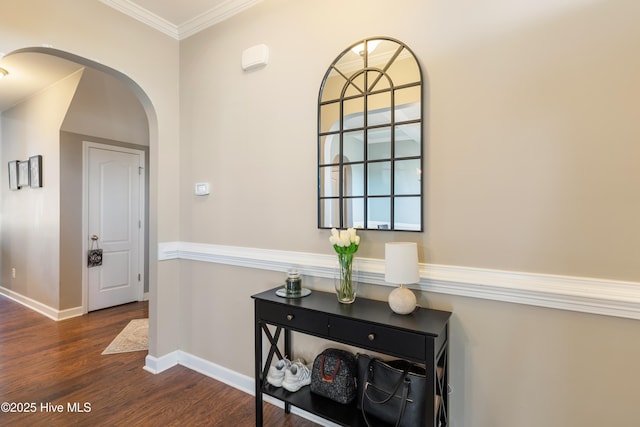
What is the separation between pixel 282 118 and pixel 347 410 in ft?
5.74

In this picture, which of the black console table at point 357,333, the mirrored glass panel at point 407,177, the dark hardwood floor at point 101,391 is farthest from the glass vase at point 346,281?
the dark hardwood floor at point 101,391

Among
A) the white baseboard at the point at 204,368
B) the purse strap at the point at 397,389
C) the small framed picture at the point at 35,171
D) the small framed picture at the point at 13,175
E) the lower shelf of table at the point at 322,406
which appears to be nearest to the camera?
the purse strap at the point at 397,389

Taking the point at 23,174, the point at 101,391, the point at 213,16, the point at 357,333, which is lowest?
the point at 101,391

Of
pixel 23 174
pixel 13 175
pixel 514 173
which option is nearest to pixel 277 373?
pixel 514 173

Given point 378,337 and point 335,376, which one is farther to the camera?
point 335,376

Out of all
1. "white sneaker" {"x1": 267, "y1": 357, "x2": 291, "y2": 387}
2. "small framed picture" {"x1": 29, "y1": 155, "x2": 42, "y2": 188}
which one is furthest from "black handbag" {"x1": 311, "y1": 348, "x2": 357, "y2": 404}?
"small framed picture" {"x1": 29, "y1": 155, "x2": 42, "y2": 188}

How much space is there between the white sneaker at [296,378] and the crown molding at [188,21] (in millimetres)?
2424

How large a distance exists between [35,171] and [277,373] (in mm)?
4092

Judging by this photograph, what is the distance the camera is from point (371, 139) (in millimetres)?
1742

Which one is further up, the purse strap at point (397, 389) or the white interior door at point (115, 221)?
the white interior door at point (115, 221)

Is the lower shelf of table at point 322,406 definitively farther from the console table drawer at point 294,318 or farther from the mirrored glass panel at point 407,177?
the mirrored glass panel at point 407,177

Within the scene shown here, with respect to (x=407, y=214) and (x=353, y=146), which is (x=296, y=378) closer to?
(x=407, y=214)

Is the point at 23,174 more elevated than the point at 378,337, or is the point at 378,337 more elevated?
the point at 23,174

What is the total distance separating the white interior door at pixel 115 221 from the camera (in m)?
3.92
